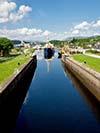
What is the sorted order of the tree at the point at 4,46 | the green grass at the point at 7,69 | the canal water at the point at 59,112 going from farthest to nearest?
the tree at the point at 4,46 < the green grass at the point at 7,69 < the canal water at the point at 59,112

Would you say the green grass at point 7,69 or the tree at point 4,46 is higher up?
the green grass at point 7,69

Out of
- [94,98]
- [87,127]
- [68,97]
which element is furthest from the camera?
[68,97]

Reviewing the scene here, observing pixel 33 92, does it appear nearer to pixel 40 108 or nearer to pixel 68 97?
pixel 68 97

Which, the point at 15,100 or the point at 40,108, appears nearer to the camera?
the point at 40,108

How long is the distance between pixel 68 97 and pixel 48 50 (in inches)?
5292

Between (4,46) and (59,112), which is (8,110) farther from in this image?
(4,46)

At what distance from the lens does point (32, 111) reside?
34562 mm

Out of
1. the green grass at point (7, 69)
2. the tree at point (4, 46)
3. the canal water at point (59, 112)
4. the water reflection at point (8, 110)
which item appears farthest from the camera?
the tree at point (4, 46)

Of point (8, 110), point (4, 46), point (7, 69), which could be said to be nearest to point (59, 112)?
point (8, 110)

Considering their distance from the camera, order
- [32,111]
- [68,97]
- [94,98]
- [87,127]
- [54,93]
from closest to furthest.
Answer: [87,127] < [32,111] < [94,98] < [68,97] < [54,93]

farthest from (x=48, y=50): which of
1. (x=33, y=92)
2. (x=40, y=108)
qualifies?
(x=40, y=108)

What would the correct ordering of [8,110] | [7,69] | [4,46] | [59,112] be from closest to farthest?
[59,112] → [8,110] → [7,69] → [4,46]

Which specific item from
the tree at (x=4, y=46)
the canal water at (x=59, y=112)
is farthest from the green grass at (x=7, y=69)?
the tree at (x=4, y=46)

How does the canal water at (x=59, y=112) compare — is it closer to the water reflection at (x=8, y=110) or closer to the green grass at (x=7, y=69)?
the water reflection at (x=8, y=110)
